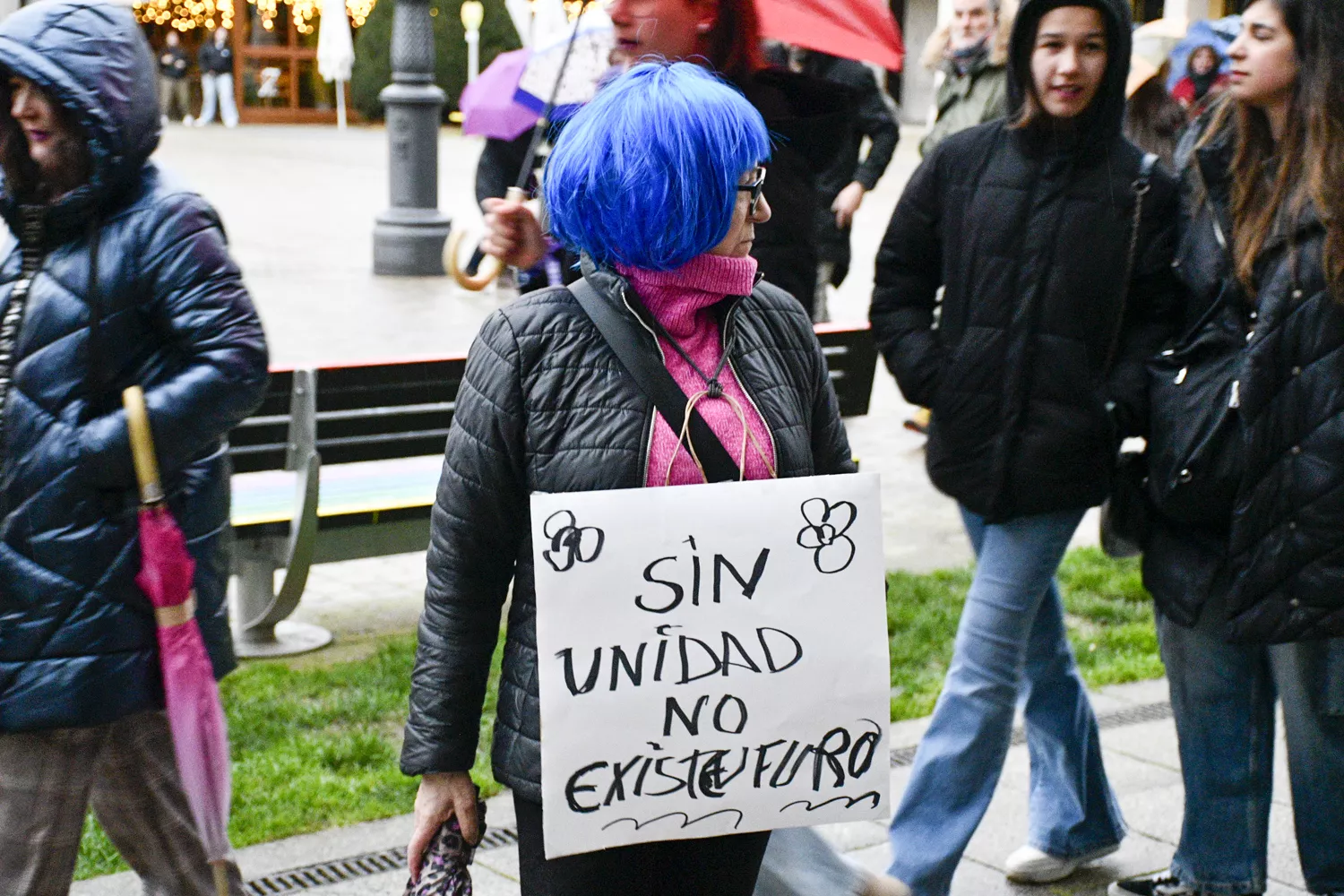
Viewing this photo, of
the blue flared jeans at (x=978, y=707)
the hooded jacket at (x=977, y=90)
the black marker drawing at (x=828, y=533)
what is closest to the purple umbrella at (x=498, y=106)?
the hooded jacket at (x=977, y=90)

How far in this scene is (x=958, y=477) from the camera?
3771 mm

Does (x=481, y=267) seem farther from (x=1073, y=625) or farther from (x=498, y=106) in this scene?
(x=1073, y=625)

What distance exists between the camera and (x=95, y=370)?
296 centimetres

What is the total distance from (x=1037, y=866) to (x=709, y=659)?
1.99 metres

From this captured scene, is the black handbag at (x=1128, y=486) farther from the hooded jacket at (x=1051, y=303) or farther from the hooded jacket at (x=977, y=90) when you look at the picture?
the hooded jacket at (x=977, y=90)

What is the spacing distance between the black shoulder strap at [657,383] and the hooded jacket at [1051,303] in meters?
1.39

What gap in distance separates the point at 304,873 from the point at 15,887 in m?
1.10

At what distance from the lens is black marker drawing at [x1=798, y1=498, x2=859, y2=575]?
2.39 metres

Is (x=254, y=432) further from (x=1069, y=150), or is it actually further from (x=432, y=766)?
(x=432, y=766)

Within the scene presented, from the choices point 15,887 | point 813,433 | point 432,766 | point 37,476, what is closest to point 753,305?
point 813,433

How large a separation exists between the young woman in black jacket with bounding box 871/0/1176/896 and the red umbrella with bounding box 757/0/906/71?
0.90 metres

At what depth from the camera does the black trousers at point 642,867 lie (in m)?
2.46

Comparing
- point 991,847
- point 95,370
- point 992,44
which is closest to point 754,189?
point 95,370

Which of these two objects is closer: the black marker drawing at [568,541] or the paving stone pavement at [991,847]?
the black marker drawing at [568,541]
